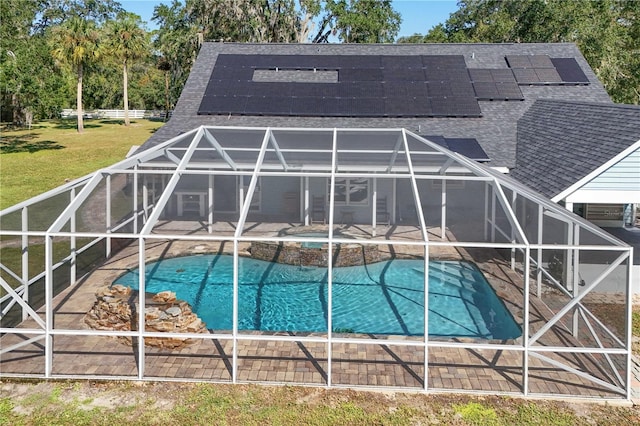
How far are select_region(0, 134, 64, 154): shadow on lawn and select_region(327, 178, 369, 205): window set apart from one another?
85.7 feet

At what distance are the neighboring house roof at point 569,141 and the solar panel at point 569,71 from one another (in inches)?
141

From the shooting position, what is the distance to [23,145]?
38219 mm

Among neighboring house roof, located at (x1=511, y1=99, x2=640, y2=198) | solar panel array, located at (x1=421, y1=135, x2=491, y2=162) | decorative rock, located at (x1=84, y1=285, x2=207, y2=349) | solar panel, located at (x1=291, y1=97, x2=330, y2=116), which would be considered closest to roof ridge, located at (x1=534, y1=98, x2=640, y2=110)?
neighboring house roof, located at (x1=511, y1=99, x2=640, y2=198)

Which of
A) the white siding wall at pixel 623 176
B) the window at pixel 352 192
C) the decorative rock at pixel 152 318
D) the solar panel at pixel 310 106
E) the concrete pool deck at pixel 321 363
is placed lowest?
the concrete pool deck at pixel 321 363

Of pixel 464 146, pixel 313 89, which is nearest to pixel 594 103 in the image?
pixel 464 146

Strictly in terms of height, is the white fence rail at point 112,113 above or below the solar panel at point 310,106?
above

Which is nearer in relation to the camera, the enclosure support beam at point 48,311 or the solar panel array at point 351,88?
the enclosure support beam at point 48,311

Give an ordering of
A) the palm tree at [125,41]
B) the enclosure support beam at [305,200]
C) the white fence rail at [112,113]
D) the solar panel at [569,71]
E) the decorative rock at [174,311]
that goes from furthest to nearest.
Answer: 1. the white fence rail at [112,113]
2. the palm tree at [125,41]
3. the solar panel at [569,71]
4. the enclosure support beam at [305,200]
5. the decorative rock at [174,311]

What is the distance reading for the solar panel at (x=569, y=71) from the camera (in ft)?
70.7

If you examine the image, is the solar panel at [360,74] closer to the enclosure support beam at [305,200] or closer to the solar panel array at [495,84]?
the solar panel array at [495,84]

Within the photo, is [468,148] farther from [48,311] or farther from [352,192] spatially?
[48,311]

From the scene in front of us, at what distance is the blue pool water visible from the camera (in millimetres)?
11781

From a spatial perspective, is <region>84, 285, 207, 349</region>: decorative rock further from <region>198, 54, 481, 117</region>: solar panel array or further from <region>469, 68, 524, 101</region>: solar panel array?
<region>469, 68, 524, 101</region>: solar panel array

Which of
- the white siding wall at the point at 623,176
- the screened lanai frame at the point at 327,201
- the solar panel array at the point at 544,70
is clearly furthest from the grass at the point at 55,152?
the solar panel array at the point at 544,70
